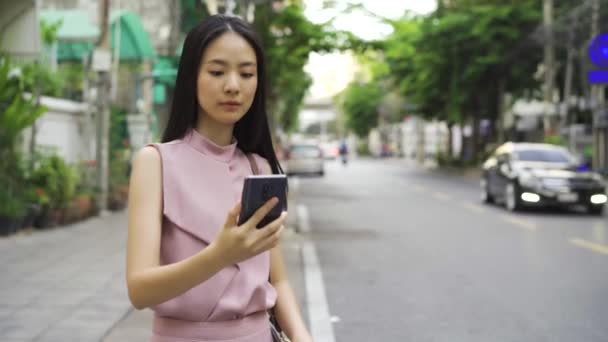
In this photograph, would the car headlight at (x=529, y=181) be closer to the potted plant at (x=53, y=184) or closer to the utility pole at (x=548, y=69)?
the potted plant at (x=53, y=184)

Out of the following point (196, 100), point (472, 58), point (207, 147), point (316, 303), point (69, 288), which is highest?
point (472, 58)

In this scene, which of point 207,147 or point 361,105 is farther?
point 361,105

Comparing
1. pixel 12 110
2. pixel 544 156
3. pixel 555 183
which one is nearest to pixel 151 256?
pixel 12 110

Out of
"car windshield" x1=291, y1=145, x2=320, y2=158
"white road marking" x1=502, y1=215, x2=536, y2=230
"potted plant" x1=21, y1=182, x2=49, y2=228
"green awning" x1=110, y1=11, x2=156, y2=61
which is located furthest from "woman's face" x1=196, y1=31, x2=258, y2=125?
"car windshield" x1=291, y1=145, x2=320, y2=158

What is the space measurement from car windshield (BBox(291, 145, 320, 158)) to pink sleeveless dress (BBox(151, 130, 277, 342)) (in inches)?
1326

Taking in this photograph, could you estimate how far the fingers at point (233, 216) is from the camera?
1415 mm

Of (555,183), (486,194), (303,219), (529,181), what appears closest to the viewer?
(303,219)

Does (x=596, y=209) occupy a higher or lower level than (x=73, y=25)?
lower

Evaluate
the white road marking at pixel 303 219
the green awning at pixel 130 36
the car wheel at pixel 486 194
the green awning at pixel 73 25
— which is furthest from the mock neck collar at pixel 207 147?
the green awning at pixel 73 25

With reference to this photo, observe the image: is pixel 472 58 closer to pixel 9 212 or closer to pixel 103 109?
pixel 103 109

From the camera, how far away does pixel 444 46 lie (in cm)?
3391

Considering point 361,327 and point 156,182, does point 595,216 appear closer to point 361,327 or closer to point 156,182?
point 361,327

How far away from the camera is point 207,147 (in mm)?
1846

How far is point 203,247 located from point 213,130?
30 cm
